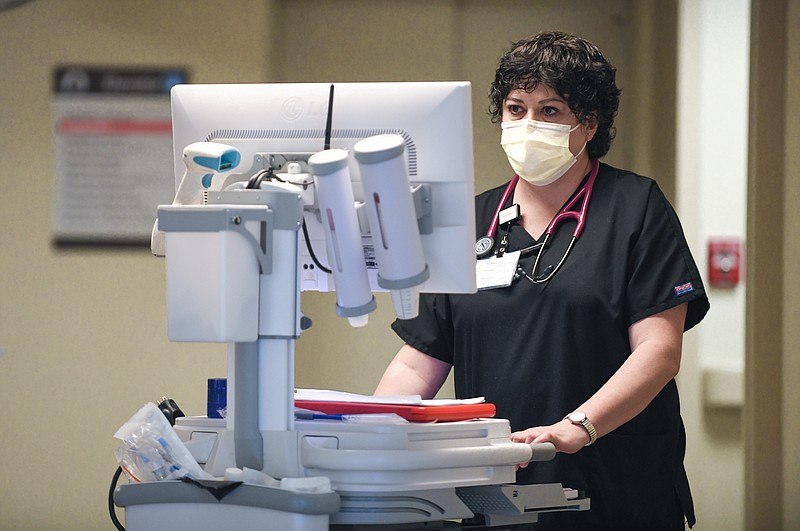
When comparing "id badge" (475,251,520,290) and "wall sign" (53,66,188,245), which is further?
"wall sign" (53,66,188,245)

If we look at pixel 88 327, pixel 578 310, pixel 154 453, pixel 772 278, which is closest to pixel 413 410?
pixel 154 453

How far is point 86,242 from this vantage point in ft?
11.9

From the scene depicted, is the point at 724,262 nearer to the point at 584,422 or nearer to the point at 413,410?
the point at 584,422

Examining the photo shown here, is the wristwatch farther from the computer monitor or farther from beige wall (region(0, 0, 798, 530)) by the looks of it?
beige wall (region(0, 0, 798, 530))

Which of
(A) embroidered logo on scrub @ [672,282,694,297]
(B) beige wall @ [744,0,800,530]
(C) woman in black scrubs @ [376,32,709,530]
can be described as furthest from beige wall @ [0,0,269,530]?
(A) embroidered logo on scrub @ [672,282,694,297]

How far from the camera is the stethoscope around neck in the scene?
191 cm

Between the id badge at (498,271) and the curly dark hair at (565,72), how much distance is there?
1.01 feet

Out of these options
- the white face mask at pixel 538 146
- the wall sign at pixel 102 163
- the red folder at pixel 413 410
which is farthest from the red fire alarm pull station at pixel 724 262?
the red folder at pixel 413 410

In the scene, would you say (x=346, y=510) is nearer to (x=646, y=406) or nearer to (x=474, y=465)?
(x=474, y=465)

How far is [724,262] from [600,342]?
189 cm

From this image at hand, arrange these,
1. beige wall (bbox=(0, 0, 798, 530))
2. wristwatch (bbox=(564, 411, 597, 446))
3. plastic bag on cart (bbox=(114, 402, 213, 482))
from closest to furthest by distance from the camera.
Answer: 1. plastic bag on cart (bbox=(114, 402, 213, 482))
2. wristwatch (bbox=(564, 411, 597, 446))
3. beige wall (bbox=(0, 0, 798, 530))

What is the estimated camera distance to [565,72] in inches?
74.3

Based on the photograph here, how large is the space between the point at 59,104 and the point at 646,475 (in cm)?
262

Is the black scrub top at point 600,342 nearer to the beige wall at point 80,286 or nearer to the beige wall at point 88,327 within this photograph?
the beige wall at point 80,286
